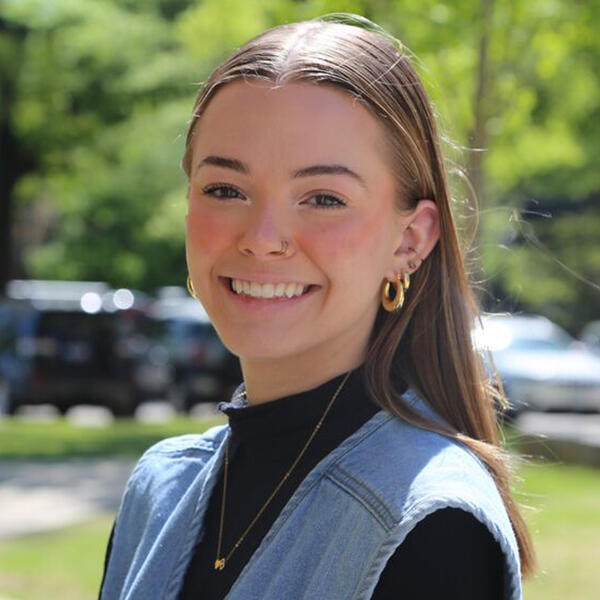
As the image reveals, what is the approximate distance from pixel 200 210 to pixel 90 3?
16419 millimetres

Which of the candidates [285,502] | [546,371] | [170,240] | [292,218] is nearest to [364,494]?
[285,502]

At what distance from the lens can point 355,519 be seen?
164cm

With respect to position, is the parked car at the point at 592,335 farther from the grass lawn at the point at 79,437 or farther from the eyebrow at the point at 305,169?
the eyebrow at the point at 305,169

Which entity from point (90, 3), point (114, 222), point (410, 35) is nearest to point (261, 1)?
point (410, 35)

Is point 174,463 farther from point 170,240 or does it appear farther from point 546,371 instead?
point 170,240

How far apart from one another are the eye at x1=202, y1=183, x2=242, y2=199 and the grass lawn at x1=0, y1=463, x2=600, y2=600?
4.52m

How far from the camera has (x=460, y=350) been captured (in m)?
1.98

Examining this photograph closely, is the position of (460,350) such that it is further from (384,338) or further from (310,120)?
(310,120)

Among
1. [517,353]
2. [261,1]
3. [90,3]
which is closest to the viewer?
[261,1]

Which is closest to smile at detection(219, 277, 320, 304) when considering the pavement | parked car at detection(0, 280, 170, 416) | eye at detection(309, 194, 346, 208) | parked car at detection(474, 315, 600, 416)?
eye at detection(309, 194, 346, 208)

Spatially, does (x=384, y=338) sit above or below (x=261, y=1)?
below

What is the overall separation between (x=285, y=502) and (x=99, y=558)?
6.56 m

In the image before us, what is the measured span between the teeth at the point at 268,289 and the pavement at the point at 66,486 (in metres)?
6.71

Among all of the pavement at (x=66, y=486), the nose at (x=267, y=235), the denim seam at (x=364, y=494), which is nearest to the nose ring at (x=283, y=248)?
the nose at (x=267, y=235)
